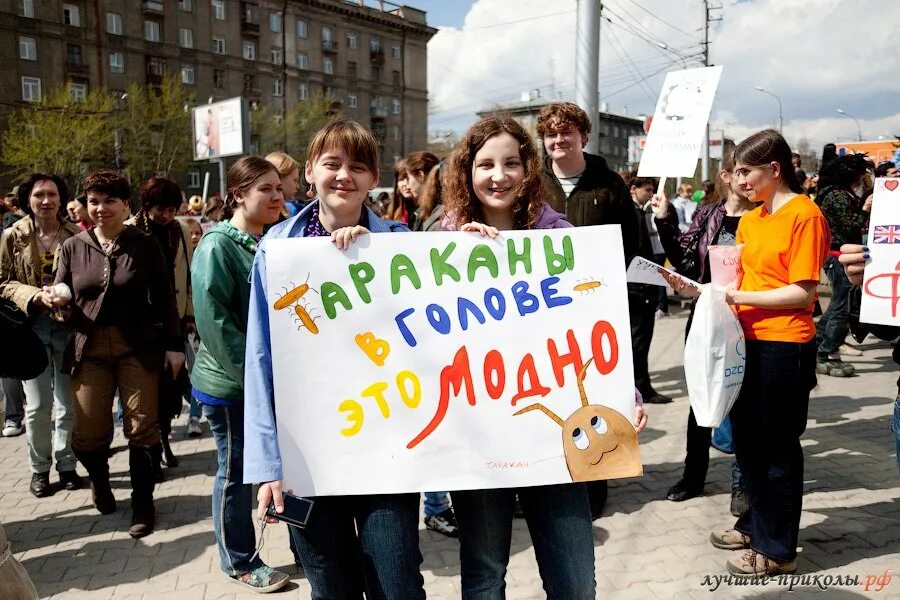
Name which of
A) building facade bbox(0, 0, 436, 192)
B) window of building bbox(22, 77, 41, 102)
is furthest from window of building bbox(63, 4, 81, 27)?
window of building bbox(22, 77, 41, 102)

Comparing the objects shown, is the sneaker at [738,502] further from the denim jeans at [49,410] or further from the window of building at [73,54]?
the window of building at [73,54]

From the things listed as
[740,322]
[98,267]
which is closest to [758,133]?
[740,322]

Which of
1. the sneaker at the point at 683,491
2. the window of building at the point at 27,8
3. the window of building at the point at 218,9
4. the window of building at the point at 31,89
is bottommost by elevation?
the sneaker at the point at 683,491

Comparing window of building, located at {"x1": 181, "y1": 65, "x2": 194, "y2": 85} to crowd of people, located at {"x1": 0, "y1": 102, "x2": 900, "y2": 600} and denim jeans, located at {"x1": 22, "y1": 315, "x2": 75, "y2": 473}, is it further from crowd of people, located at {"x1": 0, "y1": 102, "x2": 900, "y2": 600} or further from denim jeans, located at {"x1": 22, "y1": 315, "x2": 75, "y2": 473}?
denim jeans, located at {"x1": 22, "y1": 315, "x2": 75, "y2": 473}

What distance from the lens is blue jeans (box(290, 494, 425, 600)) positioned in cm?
201

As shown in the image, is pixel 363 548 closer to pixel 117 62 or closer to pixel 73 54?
pixel 73 54

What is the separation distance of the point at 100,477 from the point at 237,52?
54.6m

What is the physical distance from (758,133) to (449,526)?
256 centimetres

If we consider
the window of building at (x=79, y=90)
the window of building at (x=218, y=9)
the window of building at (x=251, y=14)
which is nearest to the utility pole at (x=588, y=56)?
the window of building at (x=79, y=90)

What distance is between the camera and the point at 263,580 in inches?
133

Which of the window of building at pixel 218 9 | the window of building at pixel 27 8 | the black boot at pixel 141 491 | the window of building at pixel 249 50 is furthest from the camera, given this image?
the window of building at pixel 249 50

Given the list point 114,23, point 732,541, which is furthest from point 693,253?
point 114,23

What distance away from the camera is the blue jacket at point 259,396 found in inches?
79.8

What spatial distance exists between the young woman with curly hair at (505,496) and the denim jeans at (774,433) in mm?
1350
